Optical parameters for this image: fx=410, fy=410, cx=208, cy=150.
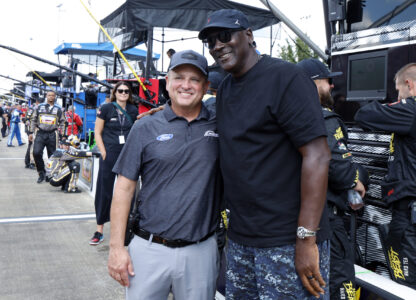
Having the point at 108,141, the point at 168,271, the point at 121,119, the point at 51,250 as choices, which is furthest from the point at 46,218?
the point at 168,271

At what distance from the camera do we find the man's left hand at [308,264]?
1684 millimetres

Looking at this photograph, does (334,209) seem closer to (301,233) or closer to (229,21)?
(301,233)

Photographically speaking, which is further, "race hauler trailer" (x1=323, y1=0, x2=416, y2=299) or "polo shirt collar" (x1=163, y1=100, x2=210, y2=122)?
"race hauler trailer" (x1=323, y1=0, x2=416, y2=299)

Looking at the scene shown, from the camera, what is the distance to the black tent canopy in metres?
8.04

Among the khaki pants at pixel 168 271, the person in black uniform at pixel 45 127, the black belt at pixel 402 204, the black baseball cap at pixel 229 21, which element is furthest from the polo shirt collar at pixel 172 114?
the person in black uniform at pixel 45 127

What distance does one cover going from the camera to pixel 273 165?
1.75m

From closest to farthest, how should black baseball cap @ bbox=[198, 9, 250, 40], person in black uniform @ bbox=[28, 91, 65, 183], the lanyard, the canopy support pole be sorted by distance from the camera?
black baseball cap @ bbox=[198, 9, 250, 40], the lanyard, the canopy support pole, person in black uniform @ bbox=[28, 91, 65, 183]

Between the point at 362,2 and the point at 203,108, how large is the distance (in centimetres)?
207

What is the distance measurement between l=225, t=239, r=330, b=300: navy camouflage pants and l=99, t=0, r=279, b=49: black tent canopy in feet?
22.7

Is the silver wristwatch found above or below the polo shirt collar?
below

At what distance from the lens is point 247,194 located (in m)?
1.80

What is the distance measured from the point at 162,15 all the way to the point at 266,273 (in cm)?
732

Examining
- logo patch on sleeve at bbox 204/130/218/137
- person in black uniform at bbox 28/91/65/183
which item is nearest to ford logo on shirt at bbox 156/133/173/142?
logo patch on sleeve at bbox 204/130/218/137

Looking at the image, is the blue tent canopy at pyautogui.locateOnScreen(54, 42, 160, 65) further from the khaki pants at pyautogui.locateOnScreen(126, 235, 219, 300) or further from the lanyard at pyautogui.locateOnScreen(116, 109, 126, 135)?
the khaki pants at pyautogui.locateOnScreen(126, 235, 219, 300)
